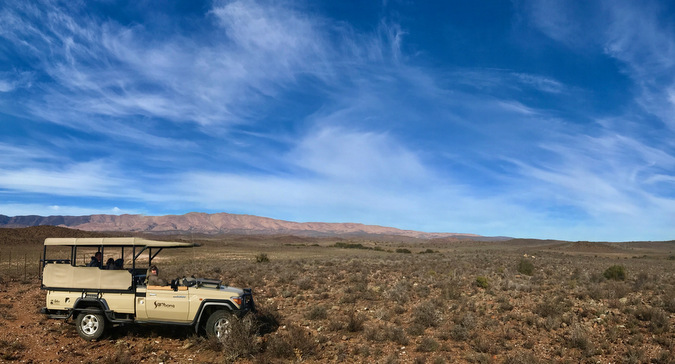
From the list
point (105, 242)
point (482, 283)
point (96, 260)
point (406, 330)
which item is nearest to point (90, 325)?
point (96, 260)

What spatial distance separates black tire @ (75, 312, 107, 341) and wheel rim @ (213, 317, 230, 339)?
2.85 m

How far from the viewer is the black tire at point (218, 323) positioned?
9.36 meters

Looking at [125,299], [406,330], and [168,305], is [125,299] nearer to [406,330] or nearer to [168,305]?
[168,305]

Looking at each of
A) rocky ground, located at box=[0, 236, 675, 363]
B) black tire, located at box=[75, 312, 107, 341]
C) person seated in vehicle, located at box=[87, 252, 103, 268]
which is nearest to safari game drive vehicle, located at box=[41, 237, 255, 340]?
black tire, located at box=[75, 312, 107, 341]

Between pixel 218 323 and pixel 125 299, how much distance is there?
2.39m

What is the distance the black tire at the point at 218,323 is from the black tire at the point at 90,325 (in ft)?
8.86

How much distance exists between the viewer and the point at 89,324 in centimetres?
966

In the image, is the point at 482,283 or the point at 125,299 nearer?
the point at 125,299

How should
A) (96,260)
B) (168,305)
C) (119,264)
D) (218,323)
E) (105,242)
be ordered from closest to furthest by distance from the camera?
(168,305) → (218,323) → (105,242) → (119,264) → (96,260)

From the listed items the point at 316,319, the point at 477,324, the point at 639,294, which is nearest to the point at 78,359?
the point at 316,319

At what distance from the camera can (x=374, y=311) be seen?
1350cm

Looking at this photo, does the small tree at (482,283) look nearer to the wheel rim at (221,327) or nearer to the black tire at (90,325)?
the wheel rim at (221,327)

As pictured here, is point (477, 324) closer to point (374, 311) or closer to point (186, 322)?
point (374, 311)

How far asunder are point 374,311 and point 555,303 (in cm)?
609
